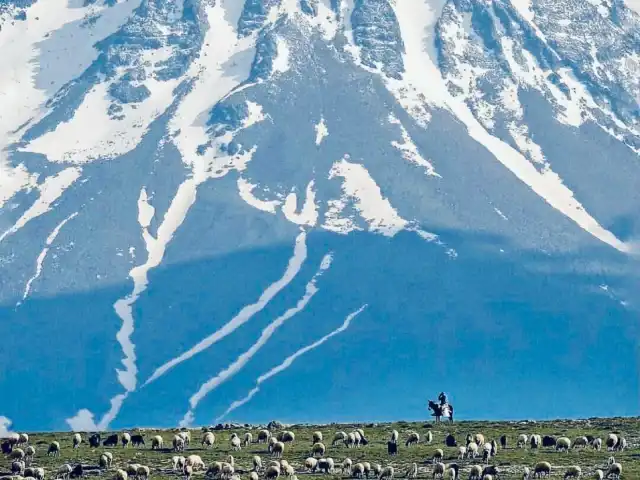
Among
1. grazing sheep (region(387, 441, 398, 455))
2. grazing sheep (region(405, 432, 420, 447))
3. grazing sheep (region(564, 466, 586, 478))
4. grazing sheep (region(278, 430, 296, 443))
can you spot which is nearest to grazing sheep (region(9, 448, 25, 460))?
grazing sheep (region(278, 430, 296, 443))

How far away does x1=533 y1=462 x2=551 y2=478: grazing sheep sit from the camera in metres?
101

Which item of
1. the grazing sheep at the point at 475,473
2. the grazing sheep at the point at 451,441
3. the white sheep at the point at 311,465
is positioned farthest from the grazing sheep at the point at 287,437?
the grazing sheep at the point at 475,473

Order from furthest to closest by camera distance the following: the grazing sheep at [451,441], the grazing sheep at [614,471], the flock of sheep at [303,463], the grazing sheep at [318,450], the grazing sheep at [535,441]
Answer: the grazing sheep at [451,441] → the grazing sheep at [535,441] → the grazing sheep at [318,450] → the flock of sheep at [303,463] → the grazing sheep at [614,471]

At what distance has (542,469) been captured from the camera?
333 feet

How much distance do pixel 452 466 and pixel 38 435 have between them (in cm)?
3839

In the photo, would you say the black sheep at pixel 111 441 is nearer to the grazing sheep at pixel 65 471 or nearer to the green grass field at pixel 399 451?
→ the green grass field at pixel 399 451

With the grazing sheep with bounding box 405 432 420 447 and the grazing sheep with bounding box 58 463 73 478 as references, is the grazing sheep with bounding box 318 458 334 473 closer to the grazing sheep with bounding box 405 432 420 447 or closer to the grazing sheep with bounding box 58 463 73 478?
the grazing sheep with bounding box 405 432 420 447

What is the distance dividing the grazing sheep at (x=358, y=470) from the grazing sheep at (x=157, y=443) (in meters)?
18.7

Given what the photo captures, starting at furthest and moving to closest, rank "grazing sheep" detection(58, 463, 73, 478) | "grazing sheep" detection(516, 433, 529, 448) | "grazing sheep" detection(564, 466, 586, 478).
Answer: "grazing sheep" detection(516, 433, 529, 448)
"grazing sheep" detection(58, 463, 73, 478)
"grazing sheep" detection(564, 466, 586, 478)

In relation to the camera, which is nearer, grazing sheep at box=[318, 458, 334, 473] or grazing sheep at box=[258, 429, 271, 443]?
grazing sheep at box=[318, 458, 334, 473]

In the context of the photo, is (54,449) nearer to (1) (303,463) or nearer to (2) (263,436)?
(2) (263,436)

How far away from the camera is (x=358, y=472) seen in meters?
104

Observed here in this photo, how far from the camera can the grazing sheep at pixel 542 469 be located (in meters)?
101

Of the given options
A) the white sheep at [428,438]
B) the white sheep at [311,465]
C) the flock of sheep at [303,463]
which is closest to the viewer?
the flock of sheep at [303,463]
